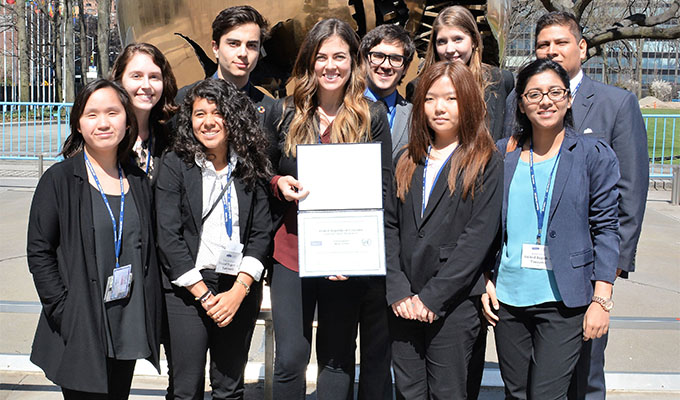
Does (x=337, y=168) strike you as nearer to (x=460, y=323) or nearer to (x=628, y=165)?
(x=460, y=323)

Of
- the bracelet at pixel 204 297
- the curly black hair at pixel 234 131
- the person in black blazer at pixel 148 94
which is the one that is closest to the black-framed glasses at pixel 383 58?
the curly black hair at pixel 234 131

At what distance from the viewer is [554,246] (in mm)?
2482

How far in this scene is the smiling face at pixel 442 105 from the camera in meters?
2.52

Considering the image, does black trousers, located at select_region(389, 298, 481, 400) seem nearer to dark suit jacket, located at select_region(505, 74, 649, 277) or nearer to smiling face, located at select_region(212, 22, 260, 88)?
dark suit jacket, located at select_region(505, 74, 649, 277)

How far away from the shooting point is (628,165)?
2795 mm

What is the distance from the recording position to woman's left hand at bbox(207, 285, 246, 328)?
260cm

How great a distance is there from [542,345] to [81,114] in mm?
1944

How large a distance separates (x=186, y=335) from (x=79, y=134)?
2.91ft

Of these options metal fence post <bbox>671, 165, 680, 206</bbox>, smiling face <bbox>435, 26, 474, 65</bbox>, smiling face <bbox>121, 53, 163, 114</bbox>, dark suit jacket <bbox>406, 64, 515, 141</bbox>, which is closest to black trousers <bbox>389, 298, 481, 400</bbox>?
dark suit jacket <bbox>406, 64, 515, 141</bbox>

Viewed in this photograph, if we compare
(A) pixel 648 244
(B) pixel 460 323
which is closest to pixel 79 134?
(B) pixel 460 323

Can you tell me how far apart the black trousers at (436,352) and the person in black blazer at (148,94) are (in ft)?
3.99

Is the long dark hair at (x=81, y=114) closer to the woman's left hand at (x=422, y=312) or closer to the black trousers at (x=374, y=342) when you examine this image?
the black trousers at (x=374, y=342)

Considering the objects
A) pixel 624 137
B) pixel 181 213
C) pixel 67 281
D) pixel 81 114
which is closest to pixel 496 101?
pixel 624 137

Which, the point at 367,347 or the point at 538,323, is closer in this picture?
the point at 538,323
